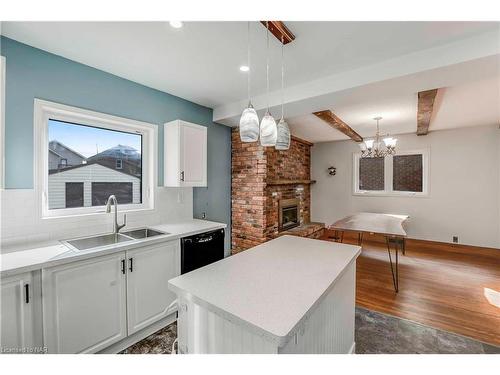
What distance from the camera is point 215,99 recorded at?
310 cm

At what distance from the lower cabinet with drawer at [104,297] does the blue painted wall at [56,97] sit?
0.90 metres

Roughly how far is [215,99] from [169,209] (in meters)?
1.58

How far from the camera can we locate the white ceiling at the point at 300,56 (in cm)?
168

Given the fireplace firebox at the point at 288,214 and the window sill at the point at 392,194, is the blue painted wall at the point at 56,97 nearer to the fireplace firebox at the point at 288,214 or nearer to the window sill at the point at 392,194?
the fireplace firebox at the point at 288,214

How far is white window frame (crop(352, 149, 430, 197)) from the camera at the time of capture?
16.3ft

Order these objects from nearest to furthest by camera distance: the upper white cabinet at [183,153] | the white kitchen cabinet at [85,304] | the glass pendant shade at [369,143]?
the white kitchen cabinet at [85,304], the upper white cabinet at [183,153], the glass pendant shade at [369,143]

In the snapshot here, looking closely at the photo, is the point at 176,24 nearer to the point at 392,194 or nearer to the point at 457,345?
the point at 457,345

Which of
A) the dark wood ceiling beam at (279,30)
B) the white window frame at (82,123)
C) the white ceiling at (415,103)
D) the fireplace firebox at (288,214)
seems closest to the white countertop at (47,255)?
the white window frame at (82,123)

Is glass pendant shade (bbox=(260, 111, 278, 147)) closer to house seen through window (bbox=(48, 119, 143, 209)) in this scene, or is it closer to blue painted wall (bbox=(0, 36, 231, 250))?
blue painted wall (bbox=(0, 36, 231, 250))

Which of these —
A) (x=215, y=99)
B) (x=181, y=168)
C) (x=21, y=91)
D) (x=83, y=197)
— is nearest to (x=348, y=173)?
(x=215, y=99)

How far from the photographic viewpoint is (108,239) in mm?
2311

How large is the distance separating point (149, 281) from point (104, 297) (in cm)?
37

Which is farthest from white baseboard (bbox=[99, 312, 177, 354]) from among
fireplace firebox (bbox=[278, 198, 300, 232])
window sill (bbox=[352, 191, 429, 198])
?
window sill (bbox=[352, 191, 429, 198])
